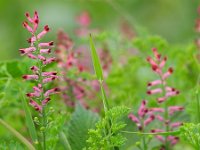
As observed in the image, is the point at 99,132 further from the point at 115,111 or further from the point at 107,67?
the point at 107,67

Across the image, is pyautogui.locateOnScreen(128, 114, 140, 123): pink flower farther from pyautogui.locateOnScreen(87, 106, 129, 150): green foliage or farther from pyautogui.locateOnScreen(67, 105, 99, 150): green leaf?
pyautogui.locateOnScreen(87, 106, 129, 150): green foliage

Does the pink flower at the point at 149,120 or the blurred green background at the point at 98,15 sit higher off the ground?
the blurred green background at the point at 98,15

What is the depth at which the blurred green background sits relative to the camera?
238 inches

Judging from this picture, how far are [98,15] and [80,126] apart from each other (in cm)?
468

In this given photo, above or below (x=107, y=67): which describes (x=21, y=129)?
below

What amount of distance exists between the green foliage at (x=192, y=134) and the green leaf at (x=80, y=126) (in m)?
0.35

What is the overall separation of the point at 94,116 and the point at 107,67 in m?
0.88

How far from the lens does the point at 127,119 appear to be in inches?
81.7

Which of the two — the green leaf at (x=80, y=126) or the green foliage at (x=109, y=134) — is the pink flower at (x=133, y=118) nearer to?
the green leaf at (x=80, y=126)

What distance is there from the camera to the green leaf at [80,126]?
1.87 metres

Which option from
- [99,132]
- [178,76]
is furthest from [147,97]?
[99,132]

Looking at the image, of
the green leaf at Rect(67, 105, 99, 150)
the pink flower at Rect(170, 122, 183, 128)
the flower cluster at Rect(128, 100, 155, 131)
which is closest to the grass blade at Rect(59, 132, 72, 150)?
the green leaf at Rect(67, 105, 99, 150)

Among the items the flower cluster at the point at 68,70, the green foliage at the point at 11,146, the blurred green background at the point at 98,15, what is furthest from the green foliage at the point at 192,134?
the blurred green background at the point at 98,15

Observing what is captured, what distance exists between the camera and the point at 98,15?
654 cm
